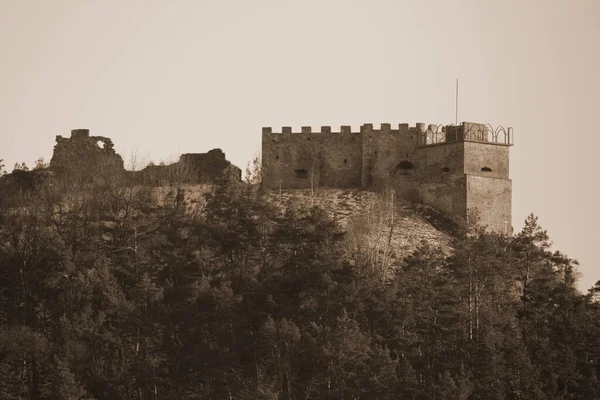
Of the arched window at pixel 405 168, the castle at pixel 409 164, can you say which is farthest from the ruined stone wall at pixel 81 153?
the arched window at pixel 405 168

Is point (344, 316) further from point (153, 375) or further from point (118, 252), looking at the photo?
point (118, 252)

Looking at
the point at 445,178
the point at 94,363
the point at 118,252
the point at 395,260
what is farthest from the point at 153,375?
the point at 445,178

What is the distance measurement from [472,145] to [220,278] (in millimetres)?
14786

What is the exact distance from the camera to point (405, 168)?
65.5 m

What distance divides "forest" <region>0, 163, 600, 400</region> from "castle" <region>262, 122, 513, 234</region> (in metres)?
4.70

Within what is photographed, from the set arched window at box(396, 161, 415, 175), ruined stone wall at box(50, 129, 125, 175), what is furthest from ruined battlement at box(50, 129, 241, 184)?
arched window at box(396, 161, 415, 175)

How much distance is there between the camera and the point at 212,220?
57375 mm

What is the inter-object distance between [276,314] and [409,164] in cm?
1483

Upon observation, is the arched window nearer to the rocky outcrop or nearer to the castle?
the castle

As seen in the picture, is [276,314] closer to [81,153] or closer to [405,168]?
[405,168]

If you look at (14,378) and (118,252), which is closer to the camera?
(14,378)

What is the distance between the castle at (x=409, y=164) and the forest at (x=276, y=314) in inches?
185

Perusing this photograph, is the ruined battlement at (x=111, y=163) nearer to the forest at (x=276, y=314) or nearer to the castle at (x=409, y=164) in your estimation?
the castle at (x=409, y=164)

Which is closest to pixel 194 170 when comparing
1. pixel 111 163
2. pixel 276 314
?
pixel 111 163
